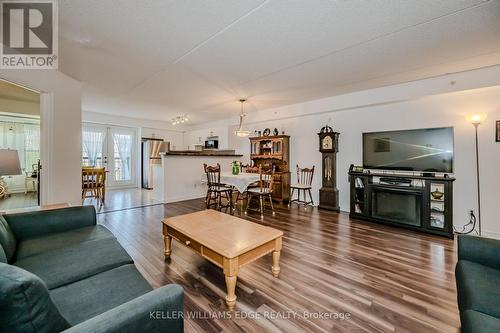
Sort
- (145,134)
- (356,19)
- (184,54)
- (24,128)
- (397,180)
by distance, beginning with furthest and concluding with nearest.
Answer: (145,134) → (24,128) → (397,180) → (184,54) → (356,19)

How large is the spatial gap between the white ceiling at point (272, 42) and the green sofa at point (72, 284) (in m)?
2.00

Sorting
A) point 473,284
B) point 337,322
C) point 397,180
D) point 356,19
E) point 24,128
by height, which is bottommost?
point 337,322

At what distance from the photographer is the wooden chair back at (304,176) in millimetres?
5105

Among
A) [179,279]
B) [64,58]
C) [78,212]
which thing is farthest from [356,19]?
[64,58]

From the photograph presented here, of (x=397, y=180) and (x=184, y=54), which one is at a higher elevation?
(x=184, y=54)

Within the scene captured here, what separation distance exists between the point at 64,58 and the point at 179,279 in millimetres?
3295

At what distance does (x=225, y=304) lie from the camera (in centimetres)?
172

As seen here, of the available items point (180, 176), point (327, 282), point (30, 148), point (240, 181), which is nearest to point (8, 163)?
point (240, 181)

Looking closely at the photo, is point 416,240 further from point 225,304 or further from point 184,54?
point 184,54

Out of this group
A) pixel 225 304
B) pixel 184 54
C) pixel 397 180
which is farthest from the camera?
pixel 397 180

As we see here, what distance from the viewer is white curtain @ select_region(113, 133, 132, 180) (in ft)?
24.5

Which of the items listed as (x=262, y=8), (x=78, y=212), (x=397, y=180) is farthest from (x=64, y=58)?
(x=397, y=180)

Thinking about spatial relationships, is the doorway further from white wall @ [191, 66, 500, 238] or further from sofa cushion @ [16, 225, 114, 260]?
white wall @ [191, 66, 500, 238]

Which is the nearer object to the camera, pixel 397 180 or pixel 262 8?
pixel 262 8
